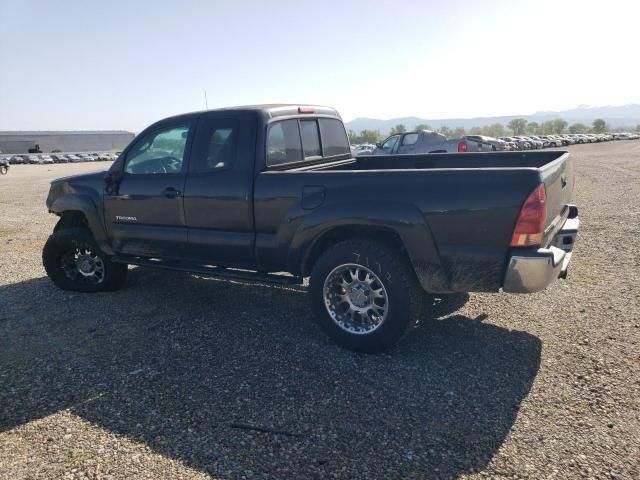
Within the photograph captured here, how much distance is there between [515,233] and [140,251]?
373 centimetres

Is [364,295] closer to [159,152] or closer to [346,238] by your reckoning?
[346,238]

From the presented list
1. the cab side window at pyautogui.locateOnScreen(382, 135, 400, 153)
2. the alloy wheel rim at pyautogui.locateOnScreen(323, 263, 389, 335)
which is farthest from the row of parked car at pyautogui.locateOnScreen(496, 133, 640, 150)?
the alloy wheel rim at pyautogui.locateOnScreen(323, 263, 389, 335)

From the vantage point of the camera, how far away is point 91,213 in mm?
5266

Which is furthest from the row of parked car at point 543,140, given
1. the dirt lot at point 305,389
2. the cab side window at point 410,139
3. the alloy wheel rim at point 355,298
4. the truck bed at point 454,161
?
the alloy wheel rim at point 355,298

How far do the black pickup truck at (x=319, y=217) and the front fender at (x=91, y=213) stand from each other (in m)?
0.02

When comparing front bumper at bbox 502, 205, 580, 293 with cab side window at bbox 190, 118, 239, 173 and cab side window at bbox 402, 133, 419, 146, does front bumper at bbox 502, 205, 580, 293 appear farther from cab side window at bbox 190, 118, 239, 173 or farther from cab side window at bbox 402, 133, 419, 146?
cab side window at bbox 402, 133, 419, 146

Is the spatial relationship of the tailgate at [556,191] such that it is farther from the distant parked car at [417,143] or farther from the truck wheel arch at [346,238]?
the distant parked car at [417,143]

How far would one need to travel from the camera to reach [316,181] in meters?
3.86

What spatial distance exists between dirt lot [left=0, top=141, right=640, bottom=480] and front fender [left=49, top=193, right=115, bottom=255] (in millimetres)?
638

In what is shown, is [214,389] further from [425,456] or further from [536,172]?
[536,172]

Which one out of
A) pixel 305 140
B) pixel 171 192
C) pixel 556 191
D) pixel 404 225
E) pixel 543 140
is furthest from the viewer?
pixel 543 140

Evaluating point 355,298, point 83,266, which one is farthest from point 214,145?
point 83,266

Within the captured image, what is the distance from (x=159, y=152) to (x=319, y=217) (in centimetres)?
214

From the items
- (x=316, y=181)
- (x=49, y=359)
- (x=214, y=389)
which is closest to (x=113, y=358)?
(x=49, y=359)
